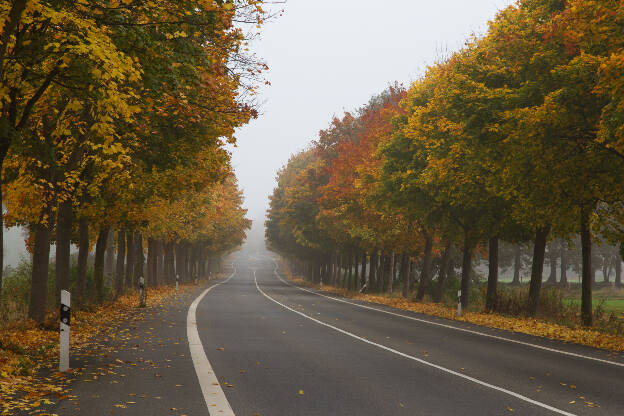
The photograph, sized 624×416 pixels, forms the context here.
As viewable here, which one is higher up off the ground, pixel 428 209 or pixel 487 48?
pixel 487 48

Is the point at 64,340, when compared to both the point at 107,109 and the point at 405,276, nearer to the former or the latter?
the point at 107,109

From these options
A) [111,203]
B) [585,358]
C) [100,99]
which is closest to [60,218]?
[111,203]

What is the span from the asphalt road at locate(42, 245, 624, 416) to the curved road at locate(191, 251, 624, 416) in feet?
0.07

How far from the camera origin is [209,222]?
134 ft

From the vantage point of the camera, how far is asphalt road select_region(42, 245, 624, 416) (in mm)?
6727

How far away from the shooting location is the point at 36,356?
938cm

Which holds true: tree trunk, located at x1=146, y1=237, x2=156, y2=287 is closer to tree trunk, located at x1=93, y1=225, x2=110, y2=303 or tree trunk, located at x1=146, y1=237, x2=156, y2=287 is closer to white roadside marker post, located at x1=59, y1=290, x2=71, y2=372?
tree trunk, located at x1=93, y1=225, x2=110, y2=303

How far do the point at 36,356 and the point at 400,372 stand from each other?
5754 mm

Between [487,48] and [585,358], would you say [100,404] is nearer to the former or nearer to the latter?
[585,358]

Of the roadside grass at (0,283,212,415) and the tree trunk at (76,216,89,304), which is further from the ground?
the tree trunk at (76,216,89,304)

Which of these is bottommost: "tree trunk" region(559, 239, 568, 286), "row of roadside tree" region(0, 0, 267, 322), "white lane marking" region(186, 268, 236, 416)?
"tree trunk" region(559, 239, 568, 286)

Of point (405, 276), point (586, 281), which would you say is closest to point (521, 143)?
point (586, 281)

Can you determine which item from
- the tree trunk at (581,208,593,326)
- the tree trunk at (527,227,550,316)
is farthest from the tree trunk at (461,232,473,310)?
the tree trunk at (581,208,593,326)

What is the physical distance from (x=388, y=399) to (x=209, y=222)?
34.8m
